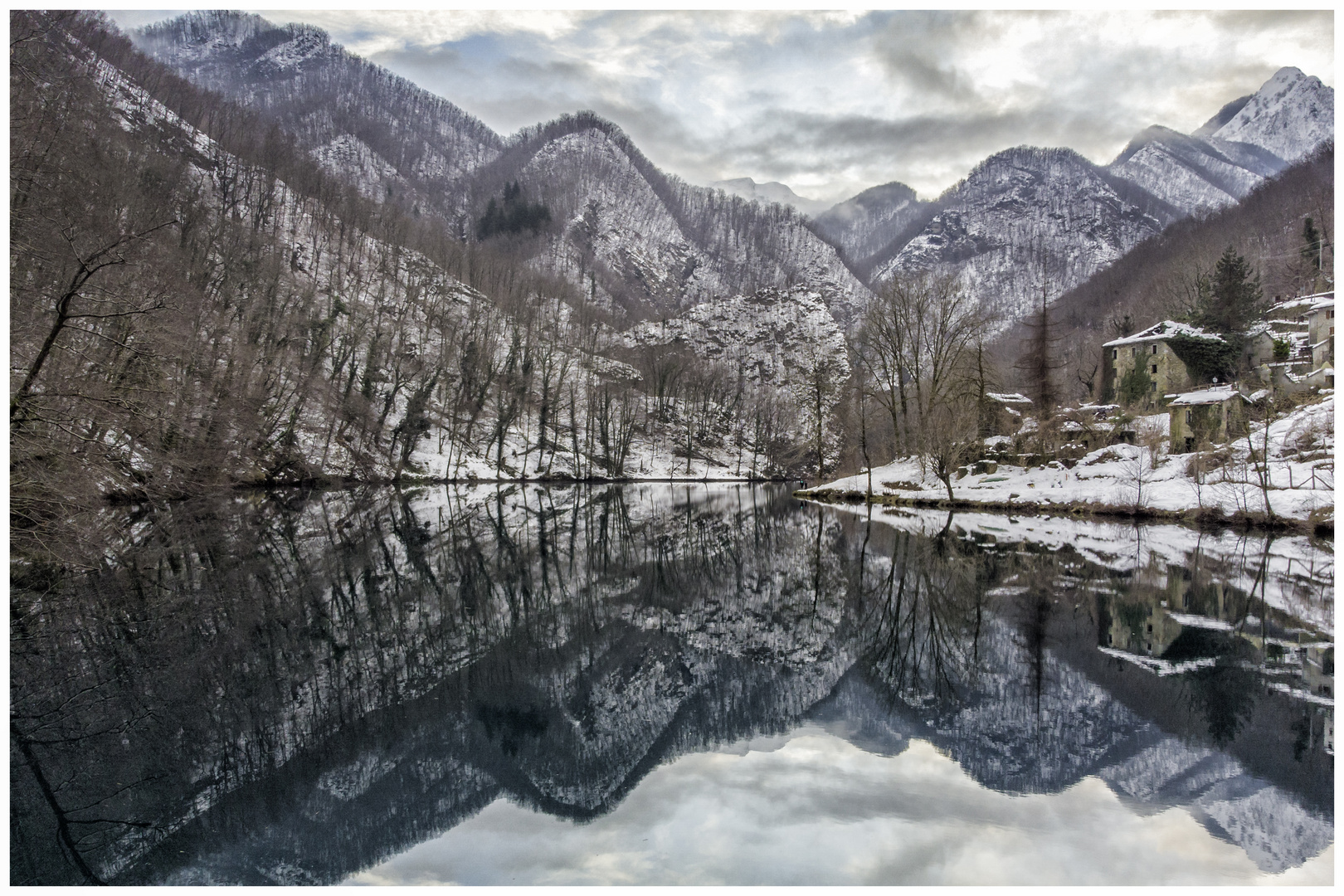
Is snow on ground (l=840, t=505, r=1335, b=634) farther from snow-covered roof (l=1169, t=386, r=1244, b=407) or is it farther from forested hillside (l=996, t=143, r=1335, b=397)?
forested hillside (l=996, t=143, r=1335, b=397)

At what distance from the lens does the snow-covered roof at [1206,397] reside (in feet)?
116

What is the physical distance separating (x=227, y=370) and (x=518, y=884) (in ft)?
126

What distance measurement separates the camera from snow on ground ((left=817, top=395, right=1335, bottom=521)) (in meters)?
23.1

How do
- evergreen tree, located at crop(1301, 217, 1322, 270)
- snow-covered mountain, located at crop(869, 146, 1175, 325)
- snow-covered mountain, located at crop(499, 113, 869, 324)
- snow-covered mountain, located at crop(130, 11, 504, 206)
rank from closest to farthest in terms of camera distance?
1. evergreen tree, located at crop(1301, 217, 1322, 270)
2. snow-covered mountain, located at crop(499, 113, 869, 324)
3. snow-covered mountain, located at crop(130, 11, 504, 206)
4. snow-covered mountain, located at crop(869, 146, 1175, 325)

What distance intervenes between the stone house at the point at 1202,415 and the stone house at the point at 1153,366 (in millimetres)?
9136

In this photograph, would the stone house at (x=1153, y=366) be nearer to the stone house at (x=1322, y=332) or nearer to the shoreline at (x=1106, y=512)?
the stone house at (x=1322, y=332)

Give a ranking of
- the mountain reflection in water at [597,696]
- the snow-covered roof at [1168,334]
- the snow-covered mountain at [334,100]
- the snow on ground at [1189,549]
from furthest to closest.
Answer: the snow-covered mountain at [334,100], the snow-covered roof at [1168,334], the snow on ground at [1189,549], the mountain reflection in water at [597,696]

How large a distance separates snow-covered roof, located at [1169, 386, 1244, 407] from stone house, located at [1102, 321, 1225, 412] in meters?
8.31

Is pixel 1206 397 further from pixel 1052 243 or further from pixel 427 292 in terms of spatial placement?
pixel 1052 243

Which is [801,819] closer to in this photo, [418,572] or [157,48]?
[418,572]

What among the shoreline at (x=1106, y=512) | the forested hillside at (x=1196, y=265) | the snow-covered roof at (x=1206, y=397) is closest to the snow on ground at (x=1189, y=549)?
the shoreline at (x=1106, y=512)

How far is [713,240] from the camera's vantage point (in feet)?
538

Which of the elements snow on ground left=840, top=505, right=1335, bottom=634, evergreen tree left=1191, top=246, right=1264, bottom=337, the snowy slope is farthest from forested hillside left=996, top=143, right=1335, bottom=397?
snow on ground left=840, top=505, right=1335, bottom=634

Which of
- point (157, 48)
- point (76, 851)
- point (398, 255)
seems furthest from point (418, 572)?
point (157, 48)
